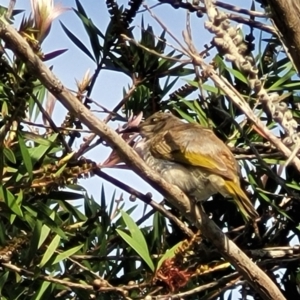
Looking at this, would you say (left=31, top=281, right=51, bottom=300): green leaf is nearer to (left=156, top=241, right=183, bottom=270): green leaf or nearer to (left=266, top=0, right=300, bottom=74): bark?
(left=156, top=241, right=183, bottom=270): green leaf

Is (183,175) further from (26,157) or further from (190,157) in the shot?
(26,157)

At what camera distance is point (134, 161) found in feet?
8.19

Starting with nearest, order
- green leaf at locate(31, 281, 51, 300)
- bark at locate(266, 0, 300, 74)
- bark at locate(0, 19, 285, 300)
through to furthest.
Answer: bark at locate(266, 0, 300, 74) → bark at locate(0, 19, 285, 300) → green leaf at locate(31, 281, 51, 300)

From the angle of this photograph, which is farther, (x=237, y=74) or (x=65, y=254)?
(x=237, y=74)

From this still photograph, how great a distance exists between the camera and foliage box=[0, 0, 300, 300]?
9.28ft

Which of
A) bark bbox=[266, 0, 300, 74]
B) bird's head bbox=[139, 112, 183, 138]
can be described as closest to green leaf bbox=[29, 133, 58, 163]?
bird's head bbox=[139, 112, 183, 138]

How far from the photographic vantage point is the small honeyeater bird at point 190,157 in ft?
11.9

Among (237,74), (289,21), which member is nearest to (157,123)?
(237,74)

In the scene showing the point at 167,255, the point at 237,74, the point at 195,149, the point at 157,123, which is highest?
the point at 237,74

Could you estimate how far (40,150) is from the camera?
2.97 m

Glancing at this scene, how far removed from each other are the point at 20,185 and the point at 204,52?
742mm

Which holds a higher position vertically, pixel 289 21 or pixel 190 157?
pixel 289 21

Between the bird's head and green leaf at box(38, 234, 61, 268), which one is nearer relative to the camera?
green leaf at box(38, 234, 61, 268)

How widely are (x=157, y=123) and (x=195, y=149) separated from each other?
23 cm
